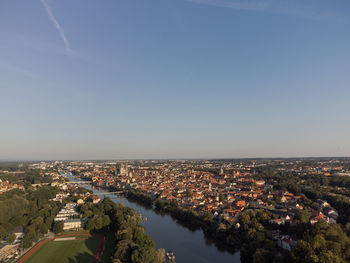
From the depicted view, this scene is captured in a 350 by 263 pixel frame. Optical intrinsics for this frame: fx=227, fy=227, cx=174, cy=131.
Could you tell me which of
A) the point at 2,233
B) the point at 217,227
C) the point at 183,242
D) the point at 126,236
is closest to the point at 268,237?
the point at 217,227

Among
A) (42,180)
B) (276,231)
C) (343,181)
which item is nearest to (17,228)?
(276,231)

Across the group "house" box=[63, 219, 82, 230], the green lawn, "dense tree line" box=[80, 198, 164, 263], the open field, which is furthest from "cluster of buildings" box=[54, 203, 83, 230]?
the green lawn

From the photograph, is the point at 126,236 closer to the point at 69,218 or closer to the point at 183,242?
the point at 183,242

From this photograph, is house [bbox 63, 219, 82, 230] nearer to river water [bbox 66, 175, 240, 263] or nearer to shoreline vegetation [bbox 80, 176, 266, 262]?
river water [bbox 66, 175, 240, 263]

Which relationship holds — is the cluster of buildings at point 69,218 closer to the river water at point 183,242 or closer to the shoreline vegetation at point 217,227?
the river water at point 183,242

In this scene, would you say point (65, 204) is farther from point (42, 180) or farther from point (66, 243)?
point (42, 180)

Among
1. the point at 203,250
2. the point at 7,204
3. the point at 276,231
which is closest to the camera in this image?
the point at 203,250
